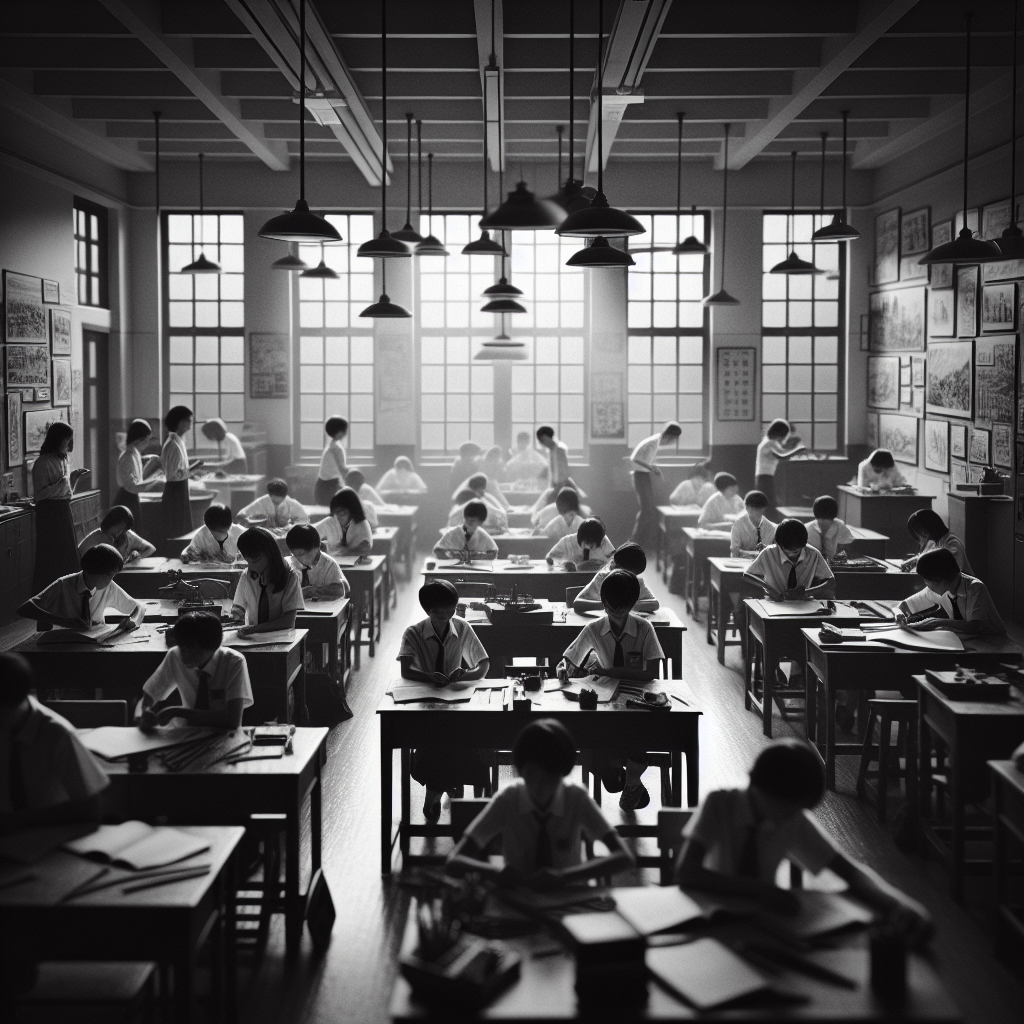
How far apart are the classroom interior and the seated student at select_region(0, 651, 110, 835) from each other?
1.45 ft

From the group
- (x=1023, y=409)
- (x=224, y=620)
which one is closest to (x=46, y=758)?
(x=224, y=620)

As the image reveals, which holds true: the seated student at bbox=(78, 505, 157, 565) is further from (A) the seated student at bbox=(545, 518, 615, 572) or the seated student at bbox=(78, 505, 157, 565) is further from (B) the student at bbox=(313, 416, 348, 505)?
(B) the student at bbox=(313, 416, 348, 505)

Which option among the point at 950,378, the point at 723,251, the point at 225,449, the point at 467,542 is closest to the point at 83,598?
the point at 467,542

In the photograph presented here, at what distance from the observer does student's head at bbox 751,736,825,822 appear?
3252 mm

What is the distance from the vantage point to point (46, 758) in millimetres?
3797

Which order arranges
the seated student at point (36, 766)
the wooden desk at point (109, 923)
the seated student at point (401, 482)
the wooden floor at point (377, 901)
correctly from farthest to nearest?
the seated student at point (401, 482), the wooden floor at point (377, 901), the seated student at point (36, 766), the wooden desk at point (109, 923)

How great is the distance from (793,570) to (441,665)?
3.20 metres

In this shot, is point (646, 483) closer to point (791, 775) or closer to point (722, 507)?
point (722, 507)

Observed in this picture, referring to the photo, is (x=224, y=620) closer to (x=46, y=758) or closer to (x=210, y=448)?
(x=46, y=758)

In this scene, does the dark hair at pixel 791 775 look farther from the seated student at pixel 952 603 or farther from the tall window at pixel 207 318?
the tall window at pixel 207 318

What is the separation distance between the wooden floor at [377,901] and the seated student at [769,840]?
42 cm

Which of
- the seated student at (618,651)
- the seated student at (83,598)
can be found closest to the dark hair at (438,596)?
the seated student at (618,651)

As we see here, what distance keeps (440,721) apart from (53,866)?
1962 millimetres

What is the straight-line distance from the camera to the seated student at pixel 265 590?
21.2 feet
